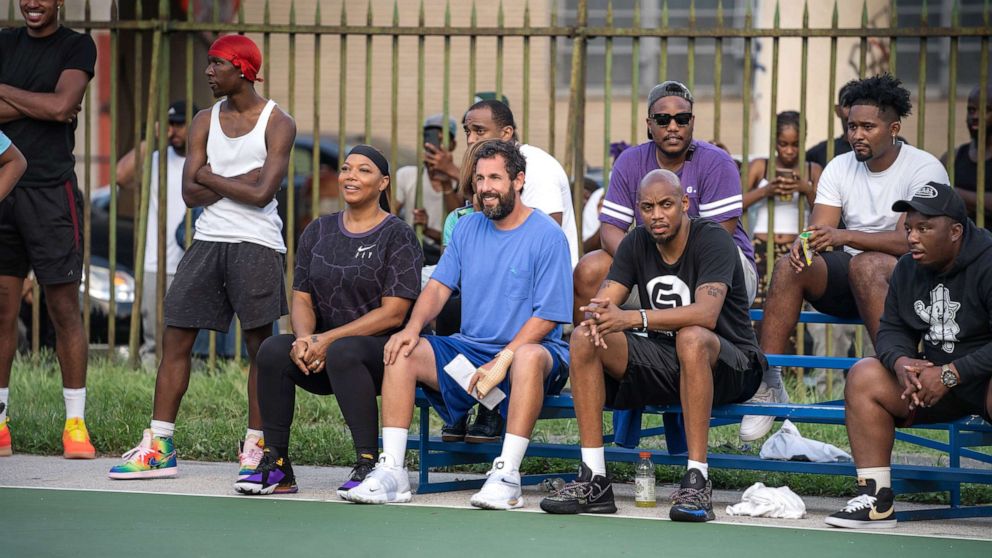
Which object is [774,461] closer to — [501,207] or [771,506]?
[771,506]

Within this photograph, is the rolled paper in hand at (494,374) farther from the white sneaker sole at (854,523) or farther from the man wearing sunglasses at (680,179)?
the white sneaker sole at (854,523)

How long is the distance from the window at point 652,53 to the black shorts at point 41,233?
1313 cm

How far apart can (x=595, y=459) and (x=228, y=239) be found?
2.14 m

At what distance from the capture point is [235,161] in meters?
7.11

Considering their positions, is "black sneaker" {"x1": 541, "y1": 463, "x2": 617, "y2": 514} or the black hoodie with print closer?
the black hoodie with print

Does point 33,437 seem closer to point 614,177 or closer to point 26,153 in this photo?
point 26,153

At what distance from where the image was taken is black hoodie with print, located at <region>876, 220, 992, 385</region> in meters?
5.86

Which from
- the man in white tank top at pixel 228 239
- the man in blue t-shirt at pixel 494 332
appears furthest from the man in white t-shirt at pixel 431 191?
the man in blue t-shirt at pixel 494 332

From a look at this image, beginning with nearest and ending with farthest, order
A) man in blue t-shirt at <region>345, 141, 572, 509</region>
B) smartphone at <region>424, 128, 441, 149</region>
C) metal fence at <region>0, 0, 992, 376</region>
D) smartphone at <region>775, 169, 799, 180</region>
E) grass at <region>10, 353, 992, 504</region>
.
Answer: man in blue t-shirt at <region>345, 141, 572, 509</region> < grass at <region>10, 353, 992, 504</region> < metal fence at <region>0, 0, 992, 376</region> < smartphone at <region>775, 169, 799, 180</region> < smartphone at <region>424, 128, 441, 149</region>

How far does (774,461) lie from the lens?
21.0 ft

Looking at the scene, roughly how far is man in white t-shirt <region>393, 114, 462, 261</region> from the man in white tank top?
2.09 meters

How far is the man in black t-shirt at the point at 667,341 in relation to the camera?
6109 millimetres

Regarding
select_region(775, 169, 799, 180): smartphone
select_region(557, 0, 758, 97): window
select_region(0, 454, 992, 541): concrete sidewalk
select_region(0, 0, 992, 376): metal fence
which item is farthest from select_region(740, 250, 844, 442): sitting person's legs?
select_region(557, 0, 758, 97): window

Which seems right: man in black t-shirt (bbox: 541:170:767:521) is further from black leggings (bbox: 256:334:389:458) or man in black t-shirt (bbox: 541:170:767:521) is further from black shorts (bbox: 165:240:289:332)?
black shorts (bbox: 165:240:289:332)
